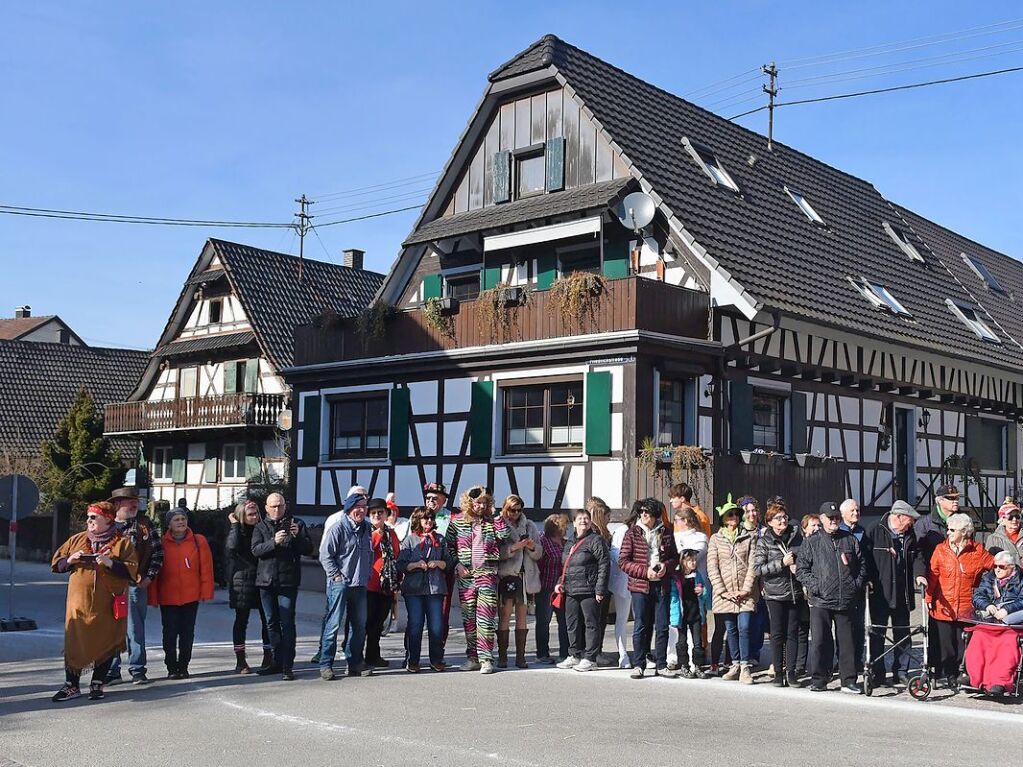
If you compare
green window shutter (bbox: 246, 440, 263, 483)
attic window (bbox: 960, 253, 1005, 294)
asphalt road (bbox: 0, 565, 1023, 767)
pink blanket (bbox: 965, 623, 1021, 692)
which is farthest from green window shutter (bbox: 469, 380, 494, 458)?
attic window (bbox: 960, 253, 1005, 294)

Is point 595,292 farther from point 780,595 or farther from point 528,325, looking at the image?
point 780,595

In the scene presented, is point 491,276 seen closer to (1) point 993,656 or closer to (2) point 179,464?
(1) point 993,656

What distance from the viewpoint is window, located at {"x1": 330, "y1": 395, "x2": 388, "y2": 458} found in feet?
80.9

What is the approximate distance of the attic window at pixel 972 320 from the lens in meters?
28.9

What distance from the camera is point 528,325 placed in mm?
21609

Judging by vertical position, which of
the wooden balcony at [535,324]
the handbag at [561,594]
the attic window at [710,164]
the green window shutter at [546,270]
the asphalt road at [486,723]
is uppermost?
the attic window at [710,164]

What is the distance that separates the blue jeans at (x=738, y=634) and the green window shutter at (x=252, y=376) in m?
25.6

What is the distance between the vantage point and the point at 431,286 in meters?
26.1

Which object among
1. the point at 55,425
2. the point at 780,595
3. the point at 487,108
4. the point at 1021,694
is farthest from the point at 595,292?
the point at 55,425

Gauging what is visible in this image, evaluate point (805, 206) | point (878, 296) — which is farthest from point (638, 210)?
point (805, 206)

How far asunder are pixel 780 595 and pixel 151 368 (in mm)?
31493

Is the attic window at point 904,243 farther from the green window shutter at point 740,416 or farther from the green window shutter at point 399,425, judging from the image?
the green window shutter at point 399,425

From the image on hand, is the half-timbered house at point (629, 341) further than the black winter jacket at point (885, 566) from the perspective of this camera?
Yes

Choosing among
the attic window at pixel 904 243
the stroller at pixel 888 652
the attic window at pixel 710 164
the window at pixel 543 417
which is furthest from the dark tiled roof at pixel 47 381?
the stroller at pixel 888 652
